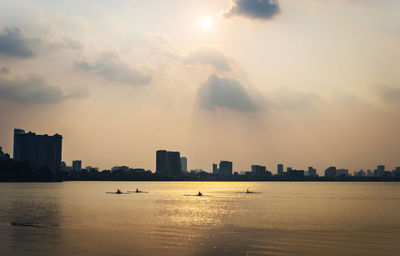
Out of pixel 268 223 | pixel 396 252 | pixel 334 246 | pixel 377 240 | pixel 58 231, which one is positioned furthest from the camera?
pixel 268 223

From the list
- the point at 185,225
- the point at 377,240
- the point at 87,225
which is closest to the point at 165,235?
the point at 185,225

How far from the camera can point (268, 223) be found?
93875 millimetres

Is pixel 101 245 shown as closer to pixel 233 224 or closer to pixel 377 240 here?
pixel 233 224

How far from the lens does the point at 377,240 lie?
2795 inches

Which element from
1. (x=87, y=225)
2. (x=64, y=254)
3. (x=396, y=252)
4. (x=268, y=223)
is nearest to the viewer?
(x=64, y=254)

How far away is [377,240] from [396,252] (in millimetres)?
11540

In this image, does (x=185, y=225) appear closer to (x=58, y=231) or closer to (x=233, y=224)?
(x=233, y=224)

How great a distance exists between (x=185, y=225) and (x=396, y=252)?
4038cm

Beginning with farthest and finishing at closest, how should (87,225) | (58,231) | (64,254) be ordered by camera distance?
(87,225) < (58,231) < (64,254)

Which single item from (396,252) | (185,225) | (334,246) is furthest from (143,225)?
(396,252)

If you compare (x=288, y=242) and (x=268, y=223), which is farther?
(x=268, y=223)

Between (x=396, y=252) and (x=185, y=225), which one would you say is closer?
(x=396, y=252)

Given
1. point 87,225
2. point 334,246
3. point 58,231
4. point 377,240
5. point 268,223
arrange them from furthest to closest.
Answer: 1. point 268,223
2. point 87,225
3. point 58,231
4. point 377,240
5. point 334,246

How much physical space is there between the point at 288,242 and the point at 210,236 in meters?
12.6
